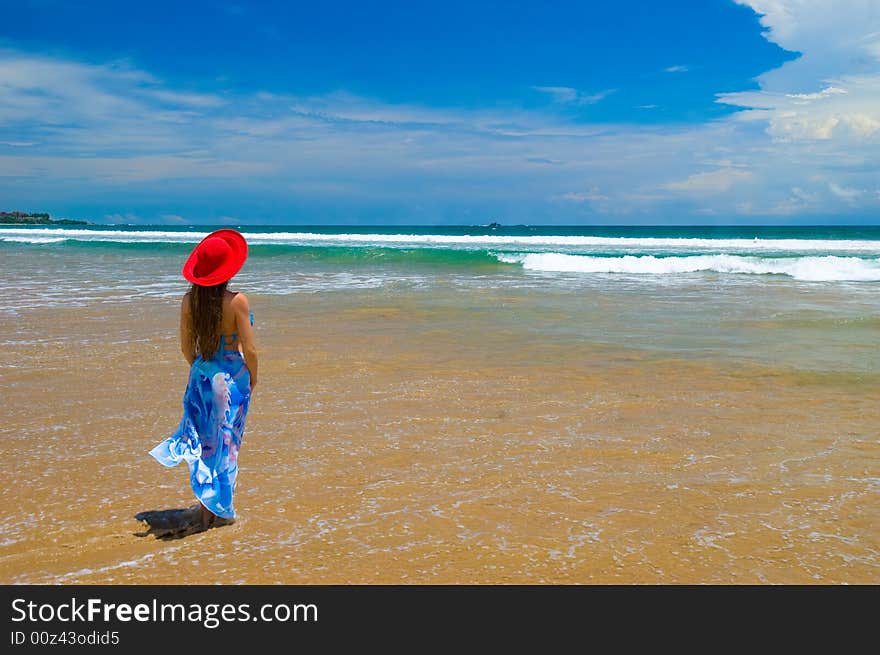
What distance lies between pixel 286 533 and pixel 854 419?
14.7ft

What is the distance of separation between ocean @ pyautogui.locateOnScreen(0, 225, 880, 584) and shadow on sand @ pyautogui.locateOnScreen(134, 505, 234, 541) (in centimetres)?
6

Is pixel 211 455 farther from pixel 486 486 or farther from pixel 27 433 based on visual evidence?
pixel 27 433

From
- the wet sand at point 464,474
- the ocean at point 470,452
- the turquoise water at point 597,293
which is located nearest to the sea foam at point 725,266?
the turquoise water at point 597,293

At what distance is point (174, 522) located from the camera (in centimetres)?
368

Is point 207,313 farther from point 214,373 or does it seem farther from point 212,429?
point 212,429

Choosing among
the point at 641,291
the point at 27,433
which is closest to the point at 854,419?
the point at 27,433

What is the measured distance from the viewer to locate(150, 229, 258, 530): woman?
357 centimetres

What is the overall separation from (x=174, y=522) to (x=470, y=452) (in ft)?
6.37

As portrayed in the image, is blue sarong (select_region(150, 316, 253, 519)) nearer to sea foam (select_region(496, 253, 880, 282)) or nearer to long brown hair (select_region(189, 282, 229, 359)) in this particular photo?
long brown hair (select_region(189, 282, 229, 359))

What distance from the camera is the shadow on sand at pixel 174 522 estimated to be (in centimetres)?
355

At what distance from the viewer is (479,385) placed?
22.0 feet

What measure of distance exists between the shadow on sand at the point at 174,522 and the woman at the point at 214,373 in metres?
0.04

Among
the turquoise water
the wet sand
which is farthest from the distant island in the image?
the wet sand

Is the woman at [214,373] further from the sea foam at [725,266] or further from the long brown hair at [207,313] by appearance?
the sea foam at [725,266]
